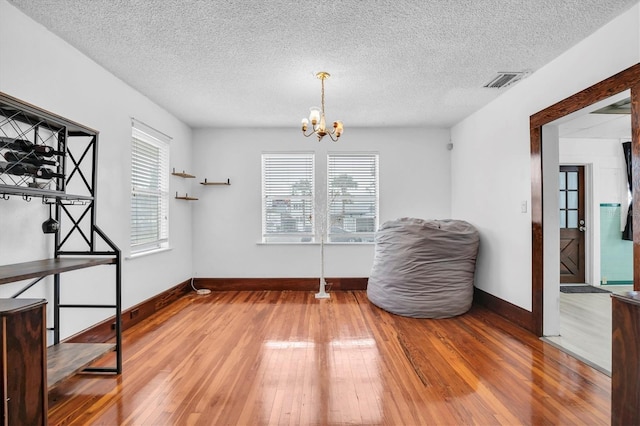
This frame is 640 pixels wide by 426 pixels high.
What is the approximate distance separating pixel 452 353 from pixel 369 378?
87 cm

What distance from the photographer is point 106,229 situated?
9.48 ft

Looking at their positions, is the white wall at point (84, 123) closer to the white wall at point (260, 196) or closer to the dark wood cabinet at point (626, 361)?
the white wall at point (260, 196)

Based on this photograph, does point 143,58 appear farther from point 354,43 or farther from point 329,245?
point 329,245

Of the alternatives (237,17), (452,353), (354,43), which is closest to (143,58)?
(237,17)

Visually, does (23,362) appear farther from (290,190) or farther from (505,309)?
(505,309)

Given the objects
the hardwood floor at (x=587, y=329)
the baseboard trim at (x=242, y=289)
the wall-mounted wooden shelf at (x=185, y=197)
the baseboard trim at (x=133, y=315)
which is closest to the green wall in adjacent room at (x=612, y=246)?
the hardwood floor at (x=587, y=329)

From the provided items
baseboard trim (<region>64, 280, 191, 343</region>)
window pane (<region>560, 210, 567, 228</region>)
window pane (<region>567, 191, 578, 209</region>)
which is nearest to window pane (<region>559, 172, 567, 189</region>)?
window pane (<region>567, 191, 578, 209</region>)

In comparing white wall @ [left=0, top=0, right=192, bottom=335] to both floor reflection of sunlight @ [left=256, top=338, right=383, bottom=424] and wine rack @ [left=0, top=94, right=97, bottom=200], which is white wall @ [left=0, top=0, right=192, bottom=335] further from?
floor reflection of sunlight @ [left=256, top=338, right=383, bottom=424]

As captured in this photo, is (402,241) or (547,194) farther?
(402,241)

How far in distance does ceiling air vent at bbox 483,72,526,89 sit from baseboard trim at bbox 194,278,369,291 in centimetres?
306

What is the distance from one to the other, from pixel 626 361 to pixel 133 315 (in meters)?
3.91

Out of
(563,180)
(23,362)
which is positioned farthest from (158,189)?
(563,180)

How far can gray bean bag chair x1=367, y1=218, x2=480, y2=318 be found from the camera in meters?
3.52

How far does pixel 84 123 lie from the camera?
104 inches
